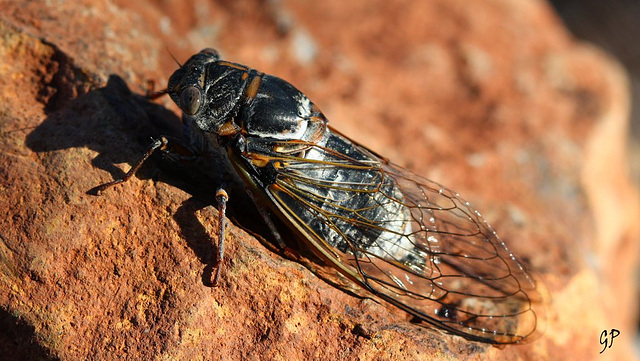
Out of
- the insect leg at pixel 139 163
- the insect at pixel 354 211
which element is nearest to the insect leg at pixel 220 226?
the insect at pixel 354 211

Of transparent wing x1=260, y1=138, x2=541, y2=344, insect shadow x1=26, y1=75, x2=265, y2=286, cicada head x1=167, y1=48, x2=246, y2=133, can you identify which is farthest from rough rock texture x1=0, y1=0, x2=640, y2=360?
cicada head x1=167, y1=48, x2=246, y2=133

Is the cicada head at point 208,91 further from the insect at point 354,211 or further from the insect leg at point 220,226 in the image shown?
the insect leg at point 220,226

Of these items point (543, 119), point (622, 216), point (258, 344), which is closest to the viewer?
point (258, 344)

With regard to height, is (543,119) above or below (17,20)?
above

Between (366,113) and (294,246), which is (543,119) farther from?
(294,246)

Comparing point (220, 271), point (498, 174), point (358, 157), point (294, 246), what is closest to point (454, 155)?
point (498, 174)

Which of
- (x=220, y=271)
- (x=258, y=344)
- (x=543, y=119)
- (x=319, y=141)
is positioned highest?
(x=543, y=119)

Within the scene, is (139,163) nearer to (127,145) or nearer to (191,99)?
(127,145)
